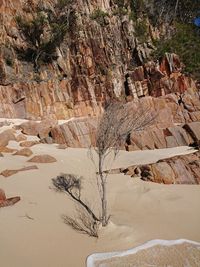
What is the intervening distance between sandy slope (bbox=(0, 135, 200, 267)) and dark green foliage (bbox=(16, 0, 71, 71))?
62.6 feet

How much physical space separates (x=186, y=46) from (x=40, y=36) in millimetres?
15588

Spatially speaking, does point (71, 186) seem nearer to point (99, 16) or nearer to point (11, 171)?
point (11, 171)

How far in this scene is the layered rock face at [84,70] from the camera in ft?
83.5

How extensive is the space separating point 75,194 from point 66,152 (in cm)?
620

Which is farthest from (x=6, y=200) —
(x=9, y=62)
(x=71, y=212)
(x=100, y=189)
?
(x=9, y=62)

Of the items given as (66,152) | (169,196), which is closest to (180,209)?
(169,196)

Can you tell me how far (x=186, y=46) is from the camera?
31672 mm

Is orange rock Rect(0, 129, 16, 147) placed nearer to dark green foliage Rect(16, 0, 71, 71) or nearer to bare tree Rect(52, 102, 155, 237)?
bare tree Rect(52, 102, 155, 237)

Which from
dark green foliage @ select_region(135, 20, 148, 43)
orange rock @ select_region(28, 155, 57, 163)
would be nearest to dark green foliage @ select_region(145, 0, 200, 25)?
dark green foliage @ select_region(135, 20, 148, 43)

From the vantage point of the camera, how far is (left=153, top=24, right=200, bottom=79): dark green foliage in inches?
1173

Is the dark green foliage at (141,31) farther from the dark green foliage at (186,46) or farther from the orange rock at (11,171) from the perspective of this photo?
the orange rock at (11,171)

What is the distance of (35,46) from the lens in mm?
29375

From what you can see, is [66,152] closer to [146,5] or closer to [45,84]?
[45,84]


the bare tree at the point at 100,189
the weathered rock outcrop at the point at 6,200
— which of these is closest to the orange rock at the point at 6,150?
the bare tree at the point at 100,189
